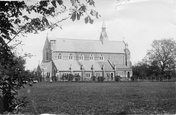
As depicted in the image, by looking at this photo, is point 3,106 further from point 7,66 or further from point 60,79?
point 60,79

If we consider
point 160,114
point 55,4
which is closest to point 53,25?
point 55,4

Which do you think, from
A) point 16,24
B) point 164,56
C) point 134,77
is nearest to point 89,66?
point 134,77

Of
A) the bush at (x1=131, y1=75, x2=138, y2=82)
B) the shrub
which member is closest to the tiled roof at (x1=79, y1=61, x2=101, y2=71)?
the shrub

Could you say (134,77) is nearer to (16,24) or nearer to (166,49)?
(166,49)

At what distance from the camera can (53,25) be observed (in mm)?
3436

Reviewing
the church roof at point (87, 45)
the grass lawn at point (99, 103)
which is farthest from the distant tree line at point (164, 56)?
the grass lawn at point (99, 103)

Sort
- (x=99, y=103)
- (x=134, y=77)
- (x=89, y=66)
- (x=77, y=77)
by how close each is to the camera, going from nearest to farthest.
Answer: (x=99, y=103), (x=134, y=77), (x=77, y=77), (x=89, y=66)

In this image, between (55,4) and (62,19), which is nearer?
(55,4)

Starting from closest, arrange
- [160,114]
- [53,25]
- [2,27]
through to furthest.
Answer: [2,27] < [53,25] < [160,114]

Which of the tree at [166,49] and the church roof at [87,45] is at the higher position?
the church roof at [87,45]

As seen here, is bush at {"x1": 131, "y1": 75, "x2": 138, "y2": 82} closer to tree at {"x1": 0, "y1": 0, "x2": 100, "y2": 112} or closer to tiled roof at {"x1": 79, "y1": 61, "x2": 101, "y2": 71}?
tiled roof at {"x1": 79, "y1": 61, "x2": 101, "y2": 71}

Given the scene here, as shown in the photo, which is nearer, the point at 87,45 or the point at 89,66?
the point at 87,45

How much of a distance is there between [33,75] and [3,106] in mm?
590

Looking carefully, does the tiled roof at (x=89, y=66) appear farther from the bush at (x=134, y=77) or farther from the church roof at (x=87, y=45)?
the church roof at (x=87, y=45)
